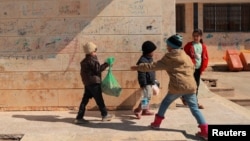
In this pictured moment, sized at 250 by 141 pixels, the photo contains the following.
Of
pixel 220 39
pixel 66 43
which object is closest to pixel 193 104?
pixel 66 43

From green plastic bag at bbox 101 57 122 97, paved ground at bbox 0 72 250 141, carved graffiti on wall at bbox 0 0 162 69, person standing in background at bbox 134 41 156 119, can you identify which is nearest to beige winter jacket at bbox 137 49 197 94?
paved ground at bbox 0 72 250 141

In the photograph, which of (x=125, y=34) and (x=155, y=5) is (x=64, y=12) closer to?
(x=125, y=34)

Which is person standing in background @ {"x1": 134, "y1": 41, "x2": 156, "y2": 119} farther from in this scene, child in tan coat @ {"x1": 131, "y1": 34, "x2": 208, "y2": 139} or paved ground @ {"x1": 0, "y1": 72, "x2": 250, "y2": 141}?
child in tan coat @ {"x1": 131, "y1": 34, "x2": 208, "y2": 139}

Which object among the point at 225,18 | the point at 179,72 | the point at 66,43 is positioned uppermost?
the point at 225,18

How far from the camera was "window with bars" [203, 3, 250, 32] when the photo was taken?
68.2 feet

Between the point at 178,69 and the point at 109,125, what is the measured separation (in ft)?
4.79

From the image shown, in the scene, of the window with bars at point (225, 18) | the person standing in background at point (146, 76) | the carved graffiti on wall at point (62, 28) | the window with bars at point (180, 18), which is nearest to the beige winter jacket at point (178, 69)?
the person standing in background at point (146, 76)

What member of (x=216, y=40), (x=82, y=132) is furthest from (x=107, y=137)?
(x=216, y=40)

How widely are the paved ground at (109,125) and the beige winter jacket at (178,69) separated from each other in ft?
2.14

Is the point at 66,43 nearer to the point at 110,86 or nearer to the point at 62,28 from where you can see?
the point at 62,28

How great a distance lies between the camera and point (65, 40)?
7137 mm

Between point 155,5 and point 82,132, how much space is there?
9.04 feet

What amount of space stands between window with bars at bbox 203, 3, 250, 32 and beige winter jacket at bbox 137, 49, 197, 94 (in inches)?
612

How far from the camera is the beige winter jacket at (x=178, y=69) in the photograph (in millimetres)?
5641
